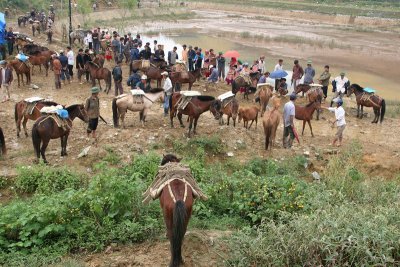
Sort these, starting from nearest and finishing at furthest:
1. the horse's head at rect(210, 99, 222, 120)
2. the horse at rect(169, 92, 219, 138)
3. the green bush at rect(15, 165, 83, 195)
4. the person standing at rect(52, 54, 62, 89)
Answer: the green bush at rect(15, 165, 83, 195) < the horse at rect(169, 92, 219, 138) < the horse's head at rect(210, 99, 222, 120) < the person standing at rect(52, 54, 62, 89)

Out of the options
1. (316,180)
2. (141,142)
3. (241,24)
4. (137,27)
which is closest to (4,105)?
(141,142)

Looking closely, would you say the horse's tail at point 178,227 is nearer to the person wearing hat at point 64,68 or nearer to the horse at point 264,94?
the horse at point 264,94

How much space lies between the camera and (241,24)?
4744cm

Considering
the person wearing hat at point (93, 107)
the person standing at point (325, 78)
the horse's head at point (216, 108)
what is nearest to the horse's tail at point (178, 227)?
the person wearing hat at point (93, 107)

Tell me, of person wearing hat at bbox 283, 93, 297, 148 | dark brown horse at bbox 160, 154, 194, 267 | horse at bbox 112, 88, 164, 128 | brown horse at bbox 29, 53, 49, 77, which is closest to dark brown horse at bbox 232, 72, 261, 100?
horse at bbox 112, 88, 164, 128

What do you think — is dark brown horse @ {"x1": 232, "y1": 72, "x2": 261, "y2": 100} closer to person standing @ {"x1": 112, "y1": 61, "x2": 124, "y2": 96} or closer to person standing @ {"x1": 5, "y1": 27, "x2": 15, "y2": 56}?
person standing @ {"x1": 112, "y1": 61, "x2": 124, "y2": 96}

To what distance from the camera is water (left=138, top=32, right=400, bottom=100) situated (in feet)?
75.1

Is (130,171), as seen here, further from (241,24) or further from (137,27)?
(241,24)

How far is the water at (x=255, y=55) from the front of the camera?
75.1ft

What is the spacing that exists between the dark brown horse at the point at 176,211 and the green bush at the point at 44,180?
3.43 metres

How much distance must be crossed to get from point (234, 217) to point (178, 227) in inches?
75.7

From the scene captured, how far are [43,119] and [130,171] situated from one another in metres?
2.79

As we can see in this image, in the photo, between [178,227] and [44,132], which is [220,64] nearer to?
[44,132]

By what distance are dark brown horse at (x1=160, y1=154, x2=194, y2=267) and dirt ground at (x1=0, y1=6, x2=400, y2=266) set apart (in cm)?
53
